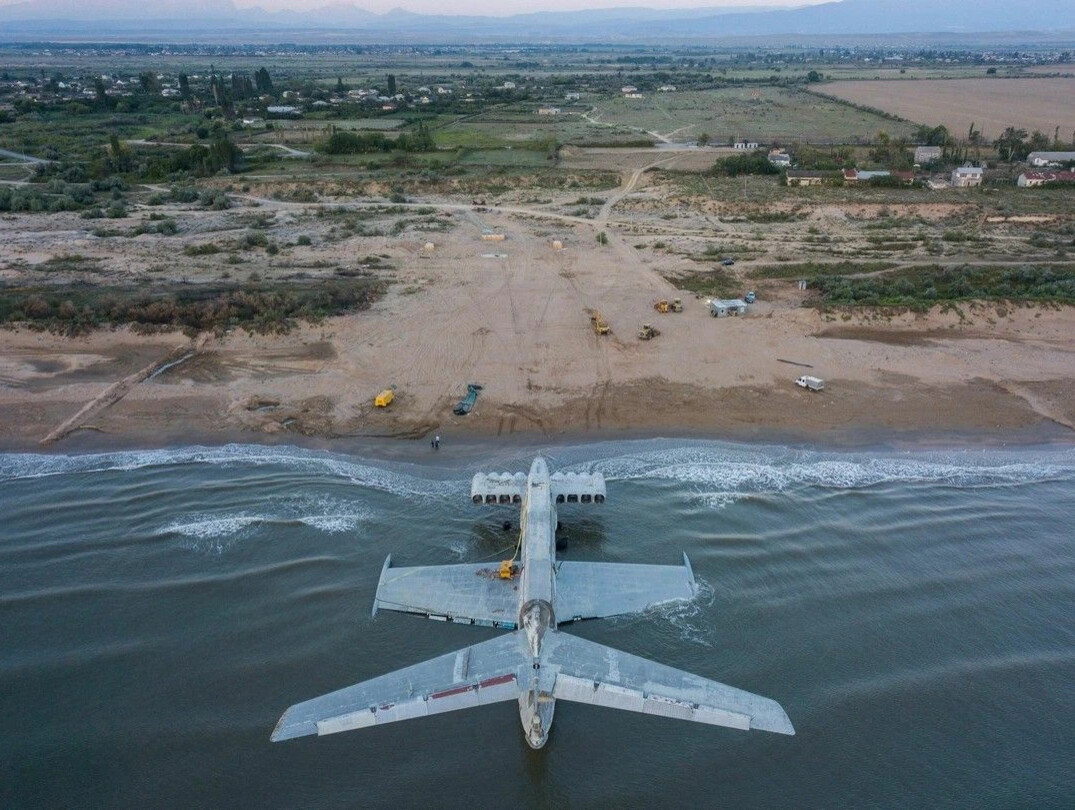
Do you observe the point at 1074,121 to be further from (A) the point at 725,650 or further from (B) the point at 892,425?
(A) the point at 725,650

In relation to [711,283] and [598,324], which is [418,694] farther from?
[711,283]

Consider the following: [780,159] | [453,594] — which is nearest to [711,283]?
[453,594]

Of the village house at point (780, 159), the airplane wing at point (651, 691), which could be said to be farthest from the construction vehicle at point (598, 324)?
the village house at point (780, 159)

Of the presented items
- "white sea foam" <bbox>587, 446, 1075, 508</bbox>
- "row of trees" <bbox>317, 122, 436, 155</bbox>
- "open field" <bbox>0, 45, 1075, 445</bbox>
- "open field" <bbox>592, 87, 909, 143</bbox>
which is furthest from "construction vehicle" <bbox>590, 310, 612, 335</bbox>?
"open field" <bbox>592, 87, 909, 143</bbox>

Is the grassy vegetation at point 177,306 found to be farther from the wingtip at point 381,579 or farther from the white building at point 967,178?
the white building at point 967,178

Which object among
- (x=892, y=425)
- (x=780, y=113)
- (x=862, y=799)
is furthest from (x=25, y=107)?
(x=862, y=799)

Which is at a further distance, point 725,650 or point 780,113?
point 780,113
